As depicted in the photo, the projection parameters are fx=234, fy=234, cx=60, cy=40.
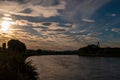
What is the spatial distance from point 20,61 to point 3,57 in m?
4.83

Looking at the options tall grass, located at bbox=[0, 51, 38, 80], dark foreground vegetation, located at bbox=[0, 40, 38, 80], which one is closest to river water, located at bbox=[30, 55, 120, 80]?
dark foreground vegetation, located at bbox=[0, 40, 38, 80]

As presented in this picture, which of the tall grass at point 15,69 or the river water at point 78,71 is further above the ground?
the tall grass at point 15,69

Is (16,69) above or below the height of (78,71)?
above

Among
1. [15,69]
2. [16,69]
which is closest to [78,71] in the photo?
[16,69]

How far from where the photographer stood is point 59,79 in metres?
51.8

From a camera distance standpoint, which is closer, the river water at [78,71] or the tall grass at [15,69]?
the tall grass at [15,69]

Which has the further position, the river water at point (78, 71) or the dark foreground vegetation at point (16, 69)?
the river water at point (78, 71)

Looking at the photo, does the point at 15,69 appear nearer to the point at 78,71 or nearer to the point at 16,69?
the point at 16,69

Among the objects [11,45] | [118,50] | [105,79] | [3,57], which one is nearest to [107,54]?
[118,50]

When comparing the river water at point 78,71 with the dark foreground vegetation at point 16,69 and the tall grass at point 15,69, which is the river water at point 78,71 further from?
the tall grass at point 15,69

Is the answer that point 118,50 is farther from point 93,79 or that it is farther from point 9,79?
point 9,79

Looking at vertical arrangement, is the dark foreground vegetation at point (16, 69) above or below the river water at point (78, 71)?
above

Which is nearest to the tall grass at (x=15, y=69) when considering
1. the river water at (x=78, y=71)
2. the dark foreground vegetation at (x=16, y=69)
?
the dark foreground vegetation at (x=16, y=69)

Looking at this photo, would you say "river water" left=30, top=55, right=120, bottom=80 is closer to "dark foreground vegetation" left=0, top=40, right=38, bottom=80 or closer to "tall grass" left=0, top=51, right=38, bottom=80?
"dark foreground vegetation" left=0, top=40, right=38, bottom=80
